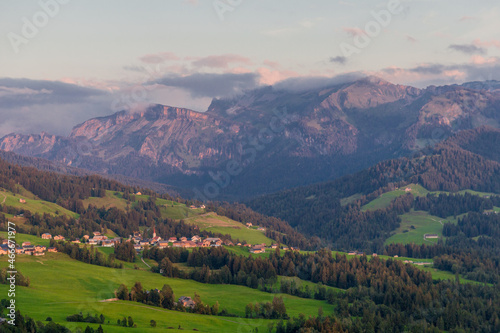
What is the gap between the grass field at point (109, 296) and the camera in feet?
371

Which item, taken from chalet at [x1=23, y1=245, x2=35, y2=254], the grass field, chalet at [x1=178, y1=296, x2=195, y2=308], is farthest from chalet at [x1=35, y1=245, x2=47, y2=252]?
chalet at [x1=178, y1=296, x2=195, y2=308]

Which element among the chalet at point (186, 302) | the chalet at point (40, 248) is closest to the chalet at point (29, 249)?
the chalet at point (40, 248)

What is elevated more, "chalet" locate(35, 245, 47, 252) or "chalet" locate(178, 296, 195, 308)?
"chalet" locate(35, 245, 47, 252)

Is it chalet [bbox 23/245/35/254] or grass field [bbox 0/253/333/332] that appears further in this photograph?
chalet [bbox 23/245/35/254]

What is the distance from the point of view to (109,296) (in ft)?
433

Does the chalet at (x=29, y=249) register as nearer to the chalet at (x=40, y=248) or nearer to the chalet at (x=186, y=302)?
the chalet at (x=40, y=248)

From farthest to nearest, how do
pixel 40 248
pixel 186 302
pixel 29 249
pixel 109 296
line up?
pixel 40 248, pixel 29 249, pixel 186 302, pixel 109 296

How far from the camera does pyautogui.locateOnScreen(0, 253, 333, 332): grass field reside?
11312 cm

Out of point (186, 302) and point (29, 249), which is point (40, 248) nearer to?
point (29, 249)

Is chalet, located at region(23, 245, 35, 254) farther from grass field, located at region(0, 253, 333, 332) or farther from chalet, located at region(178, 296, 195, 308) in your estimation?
chalet, located at region(178, 296, 195, 308)

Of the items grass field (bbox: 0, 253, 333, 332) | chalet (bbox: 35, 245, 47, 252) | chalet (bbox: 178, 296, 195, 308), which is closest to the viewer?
grass field (bbox: 0, 253, 333, 332)

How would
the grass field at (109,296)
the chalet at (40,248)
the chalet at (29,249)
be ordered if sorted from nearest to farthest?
the grass field at (109,296) < the chalet at (29,249) < the chalet at (40,248)

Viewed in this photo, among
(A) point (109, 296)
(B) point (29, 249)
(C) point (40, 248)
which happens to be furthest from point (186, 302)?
(B) point (29, 249)

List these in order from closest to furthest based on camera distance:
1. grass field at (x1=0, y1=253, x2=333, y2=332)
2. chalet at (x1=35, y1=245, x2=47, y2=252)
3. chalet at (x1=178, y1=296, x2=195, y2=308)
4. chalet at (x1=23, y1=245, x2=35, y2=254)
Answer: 1. grass field at (x1=0, y1=253, x2=333, y2=332)
2. chalet at (x1=178, y1=296, x2=195, y2=308)
3. chalet at (x1=23, y1=245, x2=35, y2=254)
4. chalet at (x1=35, y1=245, x2=47, y2=252)
